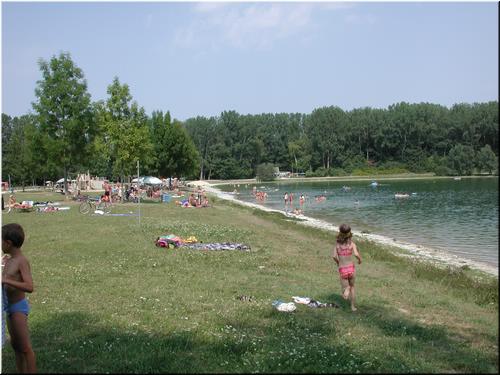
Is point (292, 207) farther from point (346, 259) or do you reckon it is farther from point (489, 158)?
point (489, 158)

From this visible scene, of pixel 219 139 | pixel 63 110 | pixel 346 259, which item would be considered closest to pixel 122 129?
pixel 63 110

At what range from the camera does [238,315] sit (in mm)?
8547

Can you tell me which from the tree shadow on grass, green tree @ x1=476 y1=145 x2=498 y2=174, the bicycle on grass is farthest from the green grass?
the bicycle on grass

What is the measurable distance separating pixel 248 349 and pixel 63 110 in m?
39.2

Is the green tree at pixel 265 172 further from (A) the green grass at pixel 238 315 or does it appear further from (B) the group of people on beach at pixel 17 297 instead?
(B) the group of people on beach at pixel 17 297

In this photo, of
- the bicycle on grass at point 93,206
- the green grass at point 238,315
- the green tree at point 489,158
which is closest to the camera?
the green tree at point 489,158

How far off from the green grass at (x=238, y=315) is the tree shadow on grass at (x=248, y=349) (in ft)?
0.06

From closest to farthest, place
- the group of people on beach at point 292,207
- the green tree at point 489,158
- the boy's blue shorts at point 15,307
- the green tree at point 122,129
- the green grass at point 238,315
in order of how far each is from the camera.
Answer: the green tree at point 489,158 < the boy's blue shorts at point 15,307 < the green grass at point 238,315 < the green tree at point 122,129 < the group of people on beach at point 292,207

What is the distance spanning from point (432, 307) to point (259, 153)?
133464 millimetres

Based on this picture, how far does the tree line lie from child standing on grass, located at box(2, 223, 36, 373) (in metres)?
32.9

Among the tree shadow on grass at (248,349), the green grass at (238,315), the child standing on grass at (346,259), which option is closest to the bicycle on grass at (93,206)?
the green grass at (238,315)

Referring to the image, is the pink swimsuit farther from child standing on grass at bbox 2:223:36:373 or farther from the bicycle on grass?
the bicycle on grass

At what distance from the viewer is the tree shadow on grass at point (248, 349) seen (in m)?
5.84

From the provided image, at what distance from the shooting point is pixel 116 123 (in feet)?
124
